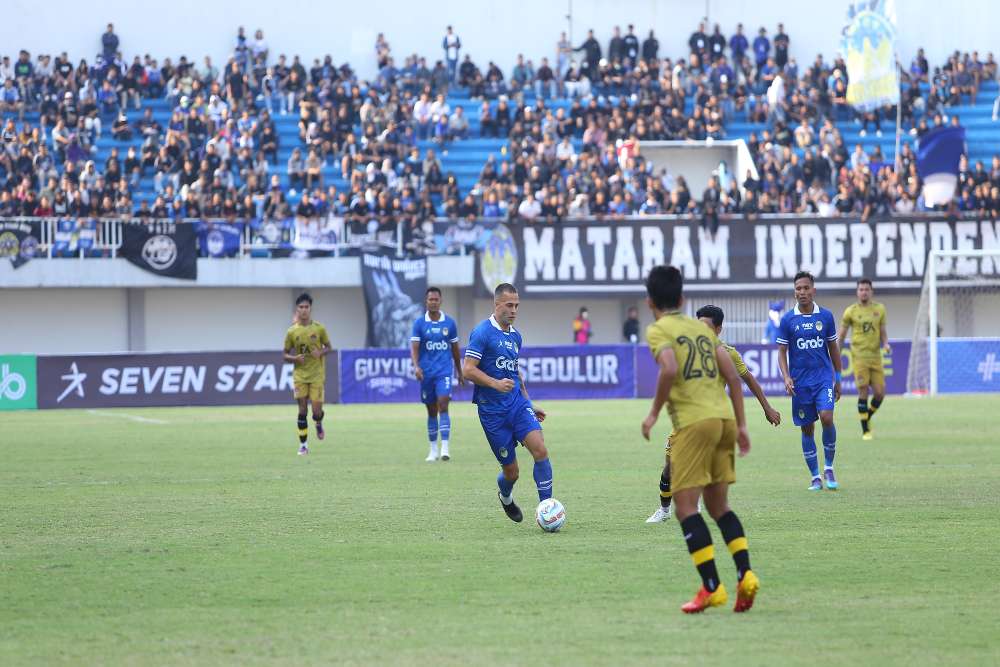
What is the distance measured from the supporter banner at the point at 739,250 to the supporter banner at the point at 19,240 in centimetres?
1269

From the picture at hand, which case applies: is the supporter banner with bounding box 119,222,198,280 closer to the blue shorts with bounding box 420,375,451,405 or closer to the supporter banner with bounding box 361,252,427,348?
the supporter banner with bounding box 361,252,427,348

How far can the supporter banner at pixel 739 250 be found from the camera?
137 ft

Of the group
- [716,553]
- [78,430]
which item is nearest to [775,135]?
[78,430]

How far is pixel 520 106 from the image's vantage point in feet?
152

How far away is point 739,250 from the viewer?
137 ft

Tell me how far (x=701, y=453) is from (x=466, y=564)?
2.50m

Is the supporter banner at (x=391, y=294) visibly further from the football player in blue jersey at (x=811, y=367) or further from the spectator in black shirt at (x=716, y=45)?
the football player in blue jersey at (x=811, y=367)

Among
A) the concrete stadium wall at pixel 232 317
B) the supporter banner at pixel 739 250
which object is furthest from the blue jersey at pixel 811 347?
the concrete stadium wall at pixel 232 317

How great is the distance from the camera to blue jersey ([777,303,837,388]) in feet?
50.9

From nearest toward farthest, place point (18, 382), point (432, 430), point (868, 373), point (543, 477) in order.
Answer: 1. point (543, 477)
2. point (432, 430)
3. point (868, 373)
4. point (18, 382)

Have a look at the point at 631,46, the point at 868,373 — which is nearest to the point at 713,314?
the point at 868,373

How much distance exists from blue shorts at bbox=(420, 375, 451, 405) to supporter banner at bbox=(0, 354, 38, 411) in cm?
1829

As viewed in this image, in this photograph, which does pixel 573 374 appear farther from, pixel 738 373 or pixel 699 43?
pixel 738 373

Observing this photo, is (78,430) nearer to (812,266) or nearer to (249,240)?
(249,240)
